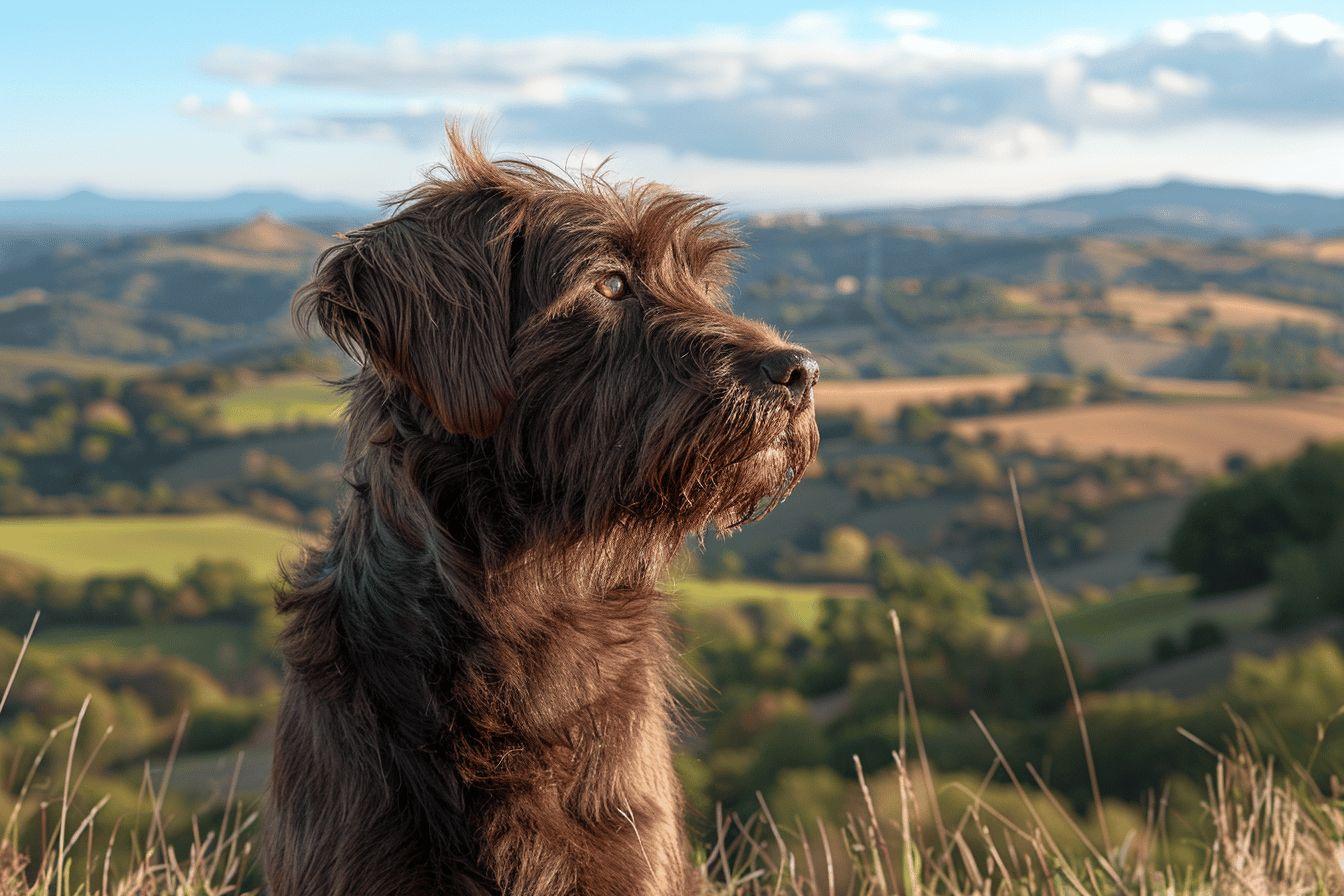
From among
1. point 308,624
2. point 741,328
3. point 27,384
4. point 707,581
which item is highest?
point 741,328

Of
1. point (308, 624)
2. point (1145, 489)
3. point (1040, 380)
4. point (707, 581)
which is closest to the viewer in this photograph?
point (308, 624)

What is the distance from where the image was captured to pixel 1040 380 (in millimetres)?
103562

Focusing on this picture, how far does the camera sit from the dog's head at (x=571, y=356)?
3.04 metres

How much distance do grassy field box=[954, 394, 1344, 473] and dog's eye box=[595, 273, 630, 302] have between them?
86.1 m

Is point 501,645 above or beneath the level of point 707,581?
above

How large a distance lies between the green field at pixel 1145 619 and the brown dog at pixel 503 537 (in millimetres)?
68208

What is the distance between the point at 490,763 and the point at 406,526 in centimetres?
66

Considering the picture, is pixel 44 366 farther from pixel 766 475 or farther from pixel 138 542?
pixel 766 475

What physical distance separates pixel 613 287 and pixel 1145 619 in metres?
78.0

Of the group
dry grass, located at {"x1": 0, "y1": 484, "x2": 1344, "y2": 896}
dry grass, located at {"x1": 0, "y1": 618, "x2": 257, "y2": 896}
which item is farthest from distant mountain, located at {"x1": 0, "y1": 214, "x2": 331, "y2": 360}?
dry grass, located at {"x1": 0, "y1": 484, "x2": 1344, "y2": 896}

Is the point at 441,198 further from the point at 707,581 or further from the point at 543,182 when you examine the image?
the point at 707,581

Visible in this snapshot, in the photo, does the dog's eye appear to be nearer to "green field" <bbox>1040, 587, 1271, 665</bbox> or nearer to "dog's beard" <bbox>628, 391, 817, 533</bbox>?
"dog's beard" <bbox>628, 391, 817, 533</bbox>

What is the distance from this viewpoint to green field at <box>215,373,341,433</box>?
97.3 m

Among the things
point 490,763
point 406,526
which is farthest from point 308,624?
point 490,763
